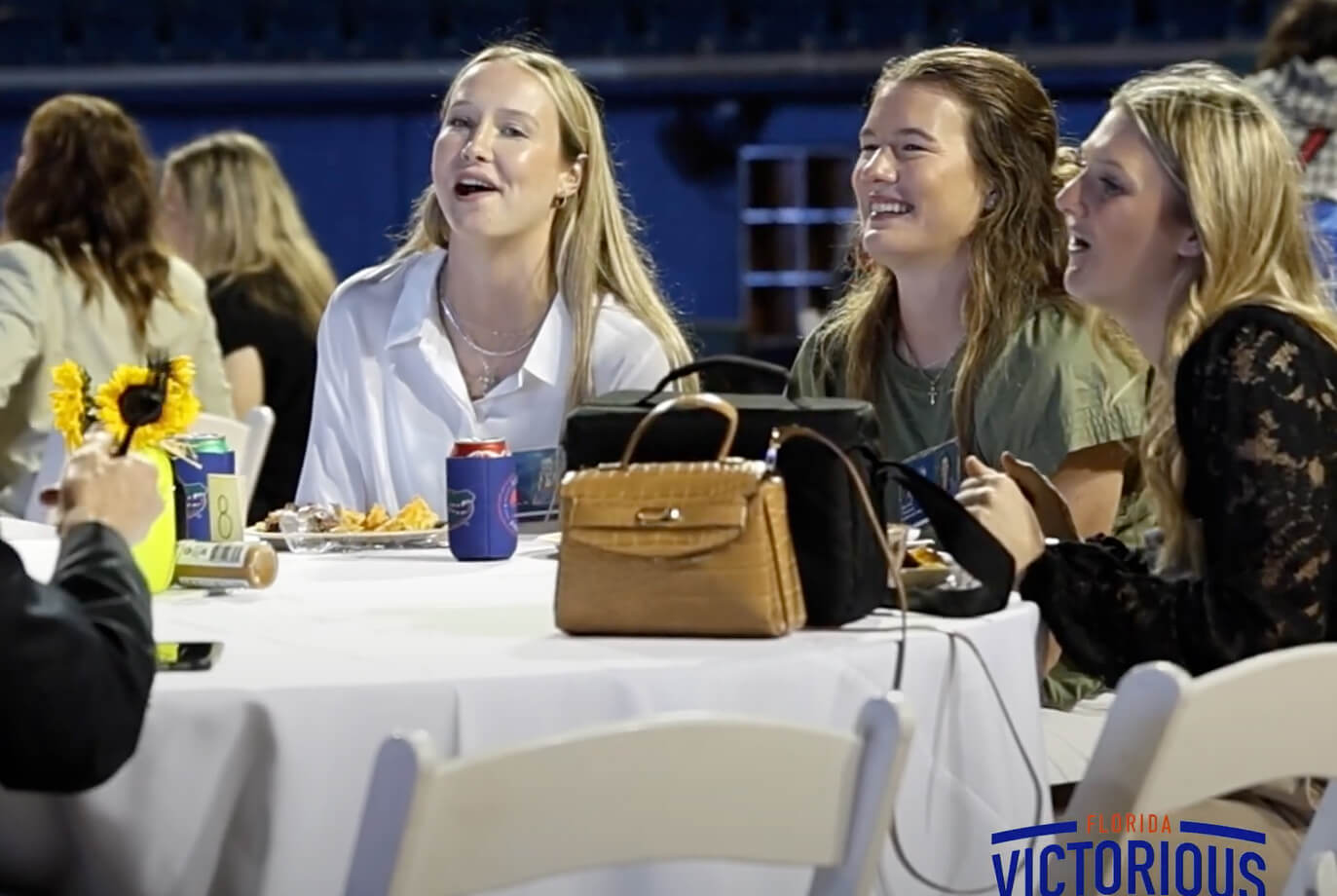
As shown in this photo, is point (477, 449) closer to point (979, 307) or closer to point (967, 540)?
point (967, 540)

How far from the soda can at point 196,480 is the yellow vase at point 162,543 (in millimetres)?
168

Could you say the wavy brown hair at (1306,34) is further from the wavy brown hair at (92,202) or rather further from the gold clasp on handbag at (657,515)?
the gold clasp on handbag at (657,515)

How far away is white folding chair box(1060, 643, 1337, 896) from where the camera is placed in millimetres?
→ 1540

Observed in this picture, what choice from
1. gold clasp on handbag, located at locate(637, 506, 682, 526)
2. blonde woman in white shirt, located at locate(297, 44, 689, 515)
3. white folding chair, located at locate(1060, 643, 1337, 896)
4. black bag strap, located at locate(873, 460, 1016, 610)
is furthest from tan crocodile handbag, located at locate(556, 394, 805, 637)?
blonde woman in white shirt, located at locate(297, 44, 689, 515)

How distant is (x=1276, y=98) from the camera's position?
496cm

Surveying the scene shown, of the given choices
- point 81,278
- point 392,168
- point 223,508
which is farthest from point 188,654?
point 392,168

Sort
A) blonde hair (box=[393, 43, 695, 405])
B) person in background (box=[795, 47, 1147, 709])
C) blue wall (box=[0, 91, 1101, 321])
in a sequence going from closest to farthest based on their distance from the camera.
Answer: person in background (box=[795, 47, 1147, 709]) → blonde hair (box=[393, 43, 695, 405]) → blue wall (box=[0, 91, 1101, 321])

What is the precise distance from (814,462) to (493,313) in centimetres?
151

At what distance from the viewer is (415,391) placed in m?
3.39

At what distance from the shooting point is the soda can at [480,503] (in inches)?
102

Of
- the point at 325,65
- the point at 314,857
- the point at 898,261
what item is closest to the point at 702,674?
the point at 314,857

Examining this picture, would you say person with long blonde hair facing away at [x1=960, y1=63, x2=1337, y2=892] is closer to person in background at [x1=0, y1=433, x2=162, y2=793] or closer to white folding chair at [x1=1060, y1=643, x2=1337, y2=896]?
white folding chair at [x1=1060, y1=643, x2=1337, y2=896]

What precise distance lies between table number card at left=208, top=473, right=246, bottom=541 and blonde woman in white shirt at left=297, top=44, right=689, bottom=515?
2.57ft

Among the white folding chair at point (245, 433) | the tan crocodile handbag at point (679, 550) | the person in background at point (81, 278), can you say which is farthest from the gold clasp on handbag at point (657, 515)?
the person in background at point (81, 278)
